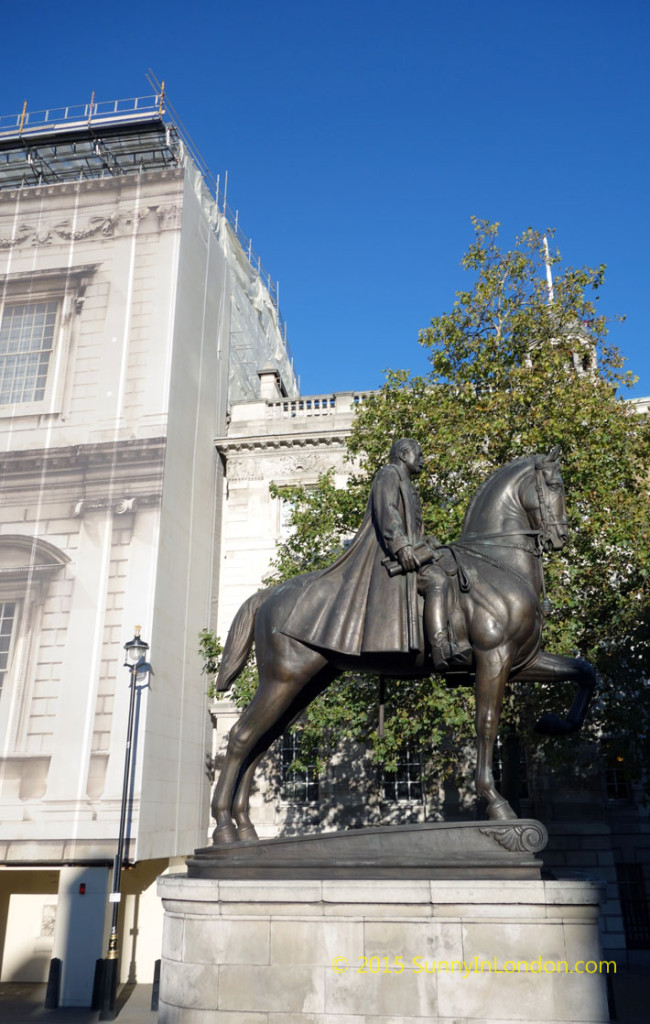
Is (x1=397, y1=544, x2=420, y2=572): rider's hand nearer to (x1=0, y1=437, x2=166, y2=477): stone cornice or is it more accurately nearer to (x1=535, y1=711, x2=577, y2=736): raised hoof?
(x1=535, y1=711, x2=577, y2=736): raised hoof

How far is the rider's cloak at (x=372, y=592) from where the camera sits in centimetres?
685

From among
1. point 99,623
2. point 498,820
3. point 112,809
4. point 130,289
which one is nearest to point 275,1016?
point 498,820

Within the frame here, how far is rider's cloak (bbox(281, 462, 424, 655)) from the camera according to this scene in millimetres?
6852

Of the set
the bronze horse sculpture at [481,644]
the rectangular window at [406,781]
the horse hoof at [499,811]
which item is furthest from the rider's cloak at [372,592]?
the rectangular window at [406,781]

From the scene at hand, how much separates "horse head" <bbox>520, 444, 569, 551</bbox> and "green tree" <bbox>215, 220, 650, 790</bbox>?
870 centimetres

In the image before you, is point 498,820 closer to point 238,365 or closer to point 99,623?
point 99,623

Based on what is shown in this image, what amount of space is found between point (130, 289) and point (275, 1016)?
2154 cm

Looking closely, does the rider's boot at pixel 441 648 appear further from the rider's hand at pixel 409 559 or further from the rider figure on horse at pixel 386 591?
the rider's hand at pixel 409 559

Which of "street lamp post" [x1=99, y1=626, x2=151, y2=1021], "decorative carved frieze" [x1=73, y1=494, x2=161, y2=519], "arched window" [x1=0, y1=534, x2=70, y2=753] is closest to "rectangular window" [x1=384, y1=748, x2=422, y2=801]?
"street lamp post" [x1=99, y1=626, x2=151, y2=1021]

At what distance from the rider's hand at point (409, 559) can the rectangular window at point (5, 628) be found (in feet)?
54.2

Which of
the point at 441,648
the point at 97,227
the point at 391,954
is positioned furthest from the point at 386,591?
the point at 97,227

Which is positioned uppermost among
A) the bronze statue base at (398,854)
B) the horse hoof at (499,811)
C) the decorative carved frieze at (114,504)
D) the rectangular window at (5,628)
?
the decorative carved frieze at (114,504)

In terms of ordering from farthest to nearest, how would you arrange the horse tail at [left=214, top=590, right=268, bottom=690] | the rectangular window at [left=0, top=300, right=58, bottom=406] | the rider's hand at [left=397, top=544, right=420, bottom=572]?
the rectangular window at [left=0, top=300, right=58, bottom=406] < the horse tail at [left=214, top=590, right=268, bottom=690] < the rider's hand at [left=397, top=544, right=420, bottom=572]

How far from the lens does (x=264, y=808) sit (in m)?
23.5
